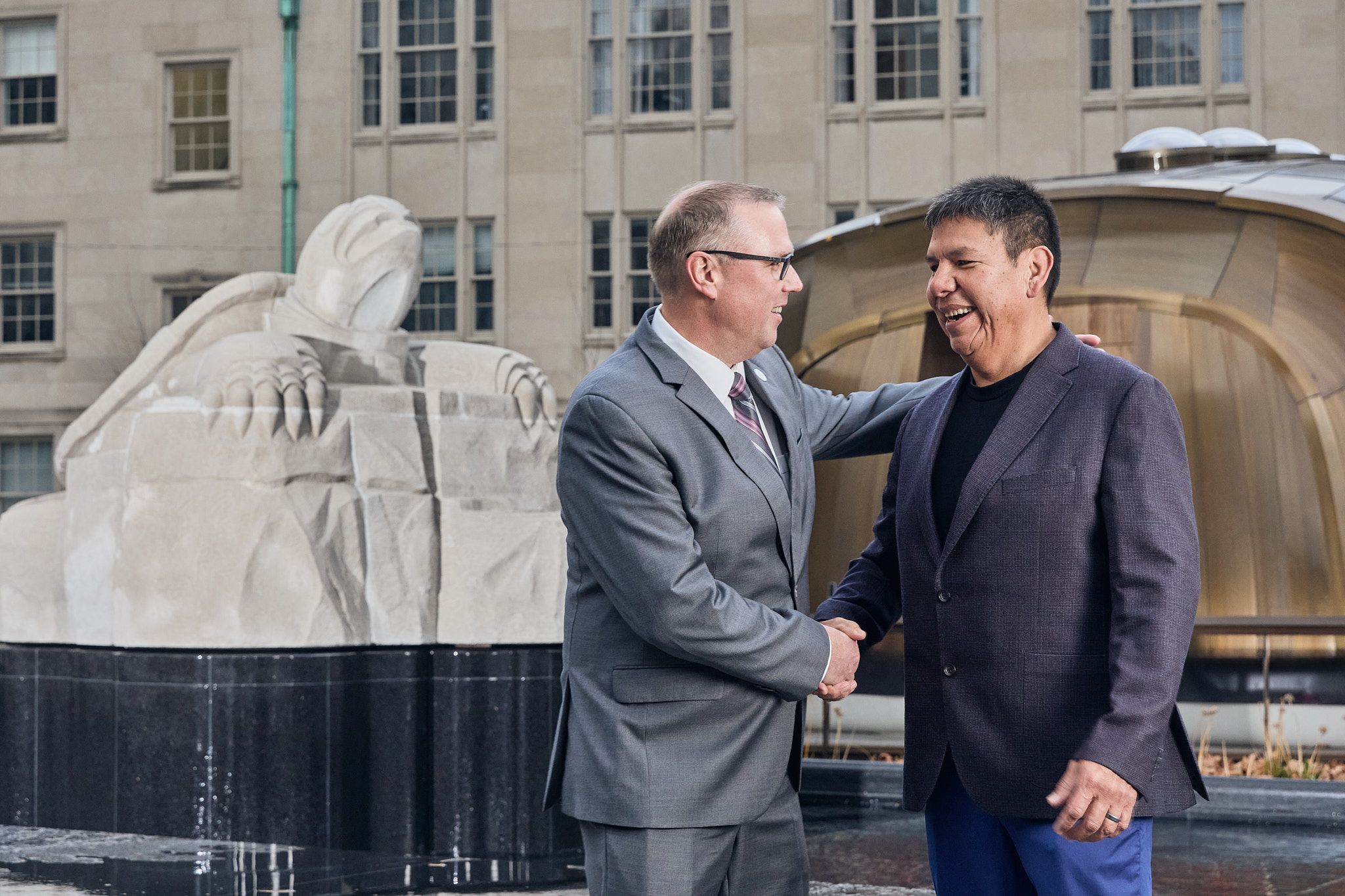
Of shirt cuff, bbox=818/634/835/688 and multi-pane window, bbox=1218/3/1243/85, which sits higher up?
multi-pane window, bbox=1218/3/1243/85

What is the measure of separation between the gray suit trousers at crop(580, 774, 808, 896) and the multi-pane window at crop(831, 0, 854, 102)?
2125 cm

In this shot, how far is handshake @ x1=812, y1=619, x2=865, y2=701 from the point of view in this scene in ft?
9.42

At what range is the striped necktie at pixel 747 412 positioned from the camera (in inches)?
118

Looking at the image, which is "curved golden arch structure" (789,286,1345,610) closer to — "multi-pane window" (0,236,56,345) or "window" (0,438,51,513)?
"window" (0,438,51,513)

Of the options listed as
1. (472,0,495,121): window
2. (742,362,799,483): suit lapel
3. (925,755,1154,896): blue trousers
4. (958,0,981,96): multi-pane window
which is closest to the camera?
(925,755,1154,896): blue trousers

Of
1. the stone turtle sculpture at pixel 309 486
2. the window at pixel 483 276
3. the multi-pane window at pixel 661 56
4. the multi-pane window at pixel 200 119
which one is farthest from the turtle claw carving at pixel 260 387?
the multi-pane window at pixel 200 119

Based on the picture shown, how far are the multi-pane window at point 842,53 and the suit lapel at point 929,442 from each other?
20.9 metres

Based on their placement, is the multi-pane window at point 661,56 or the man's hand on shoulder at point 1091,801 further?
the multi-pane window at point 661,56

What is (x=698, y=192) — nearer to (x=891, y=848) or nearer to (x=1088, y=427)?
(x=1088, y=427)

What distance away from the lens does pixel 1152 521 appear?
263cm

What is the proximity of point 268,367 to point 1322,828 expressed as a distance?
462 centimetres

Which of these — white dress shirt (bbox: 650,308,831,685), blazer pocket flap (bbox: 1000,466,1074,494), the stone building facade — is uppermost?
the stone building facade

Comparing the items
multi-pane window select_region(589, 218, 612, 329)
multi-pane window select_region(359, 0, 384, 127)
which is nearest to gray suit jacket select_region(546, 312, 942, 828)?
multi-pane window select_region(589, 218, 612, 329)

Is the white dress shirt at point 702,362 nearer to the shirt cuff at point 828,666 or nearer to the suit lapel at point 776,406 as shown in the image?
the suit lapel at point 776,406
